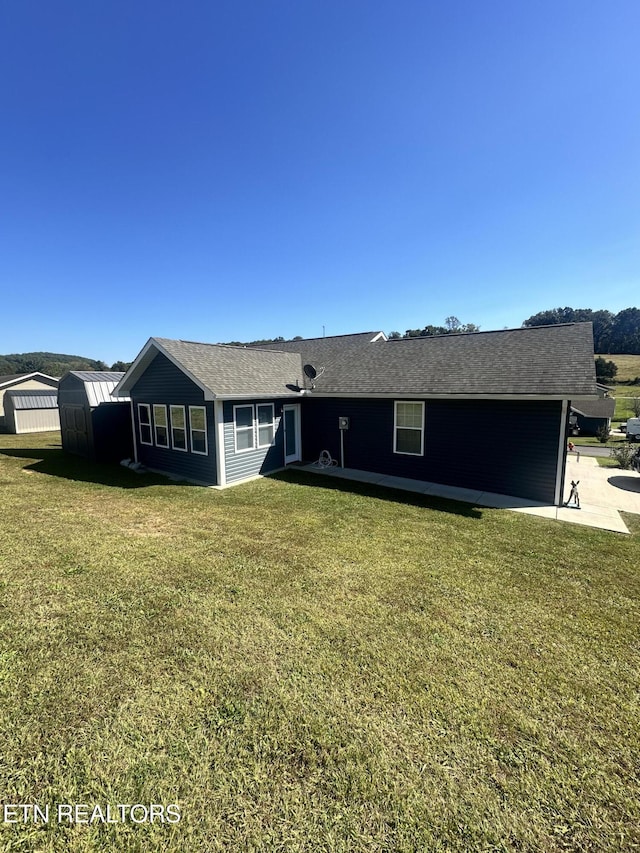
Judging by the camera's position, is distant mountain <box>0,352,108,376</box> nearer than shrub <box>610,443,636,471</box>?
No

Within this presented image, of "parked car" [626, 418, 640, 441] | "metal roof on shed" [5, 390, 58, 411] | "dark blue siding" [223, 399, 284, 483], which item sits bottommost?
"parked car" [626, 418, 640, 441]

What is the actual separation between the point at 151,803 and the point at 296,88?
15227 mm

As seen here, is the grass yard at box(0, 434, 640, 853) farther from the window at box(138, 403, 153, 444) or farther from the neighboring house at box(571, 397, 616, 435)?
the neighboring house at box(571, 397, 616, 435)

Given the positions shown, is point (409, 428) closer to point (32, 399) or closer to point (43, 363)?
point (32, 399)

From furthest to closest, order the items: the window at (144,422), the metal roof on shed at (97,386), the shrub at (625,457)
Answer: the metal roof on shed at (97,386) → the shrub at (625,457) → the window at (144,422)

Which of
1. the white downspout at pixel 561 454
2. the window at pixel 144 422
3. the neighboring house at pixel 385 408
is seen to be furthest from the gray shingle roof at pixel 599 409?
the window at pixel 144 422

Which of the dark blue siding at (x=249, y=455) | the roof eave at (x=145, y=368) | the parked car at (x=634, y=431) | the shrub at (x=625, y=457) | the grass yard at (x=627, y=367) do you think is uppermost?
the grass yard at (x=627, y=367)

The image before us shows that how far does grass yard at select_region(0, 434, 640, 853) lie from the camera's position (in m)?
2.37

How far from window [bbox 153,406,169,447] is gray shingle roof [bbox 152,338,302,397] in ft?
7.30

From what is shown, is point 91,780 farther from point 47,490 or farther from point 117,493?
point 47,490

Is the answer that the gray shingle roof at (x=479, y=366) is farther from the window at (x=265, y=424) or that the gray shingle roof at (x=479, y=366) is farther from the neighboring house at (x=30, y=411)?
the neighboring house at (x=30, y=411)

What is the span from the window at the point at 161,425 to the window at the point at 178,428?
1.24ft

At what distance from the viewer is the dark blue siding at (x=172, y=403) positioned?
10.9 metres

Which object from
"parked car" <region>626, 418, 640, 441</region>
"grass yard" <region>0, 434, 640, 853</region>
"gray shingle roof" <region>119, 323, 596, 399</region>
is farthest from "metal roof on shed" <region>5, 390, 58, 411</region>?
"parked car" <region>626, 418, 640, 441</region>
